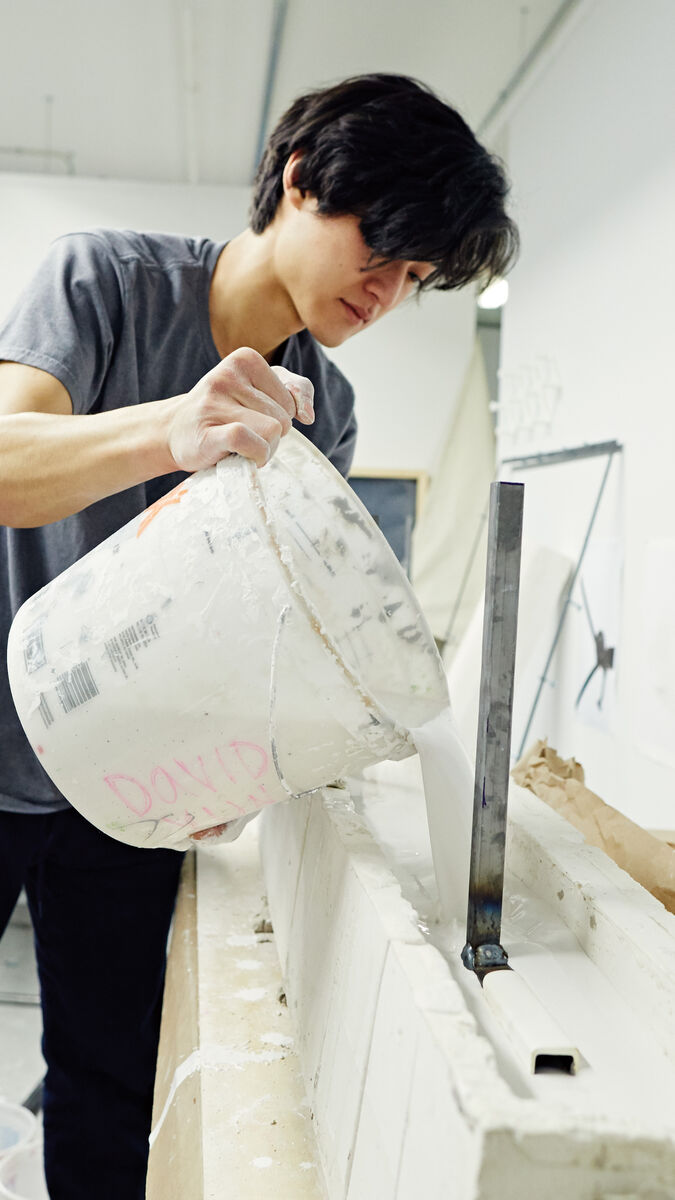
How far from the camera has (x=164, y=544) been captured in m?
0.72

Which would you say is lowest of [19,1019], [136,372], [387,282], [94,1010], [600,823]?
[19,1019]

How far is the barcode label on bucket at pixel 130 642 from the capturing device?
0.70 m

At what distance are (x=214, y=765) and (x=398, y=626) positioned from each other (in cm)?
18

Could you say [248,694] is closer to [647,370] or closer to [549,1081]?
[549,1081]

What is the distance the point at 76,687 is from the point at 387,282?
0.59m

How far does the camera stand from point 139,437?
771 mm

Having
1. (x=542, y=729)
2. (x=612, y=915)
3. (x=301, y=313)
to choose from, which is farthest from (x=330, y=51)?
(x=612, y=915)

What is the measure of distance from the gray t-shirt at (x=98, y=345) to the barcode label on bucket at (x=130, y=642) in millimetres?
337

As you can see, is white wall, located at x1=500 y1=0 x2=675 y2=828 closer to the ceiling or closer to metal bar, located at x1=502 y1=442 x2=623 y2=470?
metal bar, located at x1=502 y1=442 x2=623 y2=470

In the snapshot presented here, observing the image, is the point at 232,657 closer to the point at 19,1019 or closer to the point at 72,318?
the point at 72,318

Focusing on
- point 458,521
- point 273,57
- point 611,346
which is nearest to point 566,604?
point 611,346

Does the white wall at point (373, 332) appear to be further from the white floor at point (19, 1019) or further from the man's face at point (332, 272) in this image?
the man's face at point (332, 272)

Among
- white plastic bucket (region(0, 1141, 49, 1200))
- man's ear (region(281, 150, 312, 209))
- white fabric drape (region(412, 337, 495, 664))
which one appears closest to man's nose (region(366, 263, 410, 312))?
man's ear (region(281, 150, 312, 209))

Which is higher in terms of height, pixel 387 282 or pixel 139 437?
pixel 387 282
